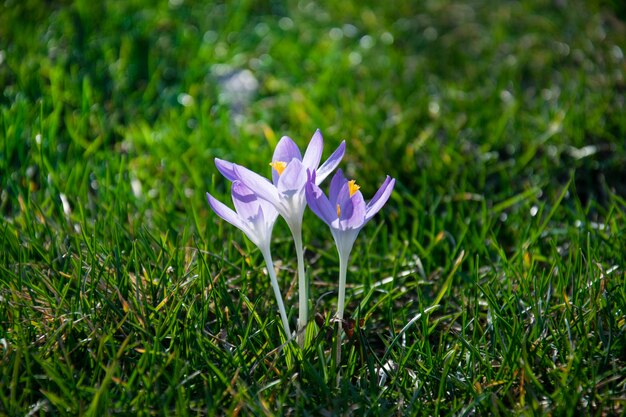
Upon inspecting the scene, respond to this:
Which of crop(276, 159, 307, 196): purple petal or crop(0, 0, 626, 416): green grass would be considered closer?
crop(276, 159, 307, 196): purple petal

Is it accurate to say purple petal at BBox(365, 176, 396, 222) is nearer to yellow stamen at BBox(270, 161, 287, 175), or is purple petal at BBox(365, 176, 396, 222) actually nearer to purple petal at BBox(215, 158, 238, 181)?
yellow stamen at BBox(270, 161, 287, 175)

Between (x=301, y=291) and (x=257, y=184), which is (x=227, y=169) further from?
(x=301, y=291)

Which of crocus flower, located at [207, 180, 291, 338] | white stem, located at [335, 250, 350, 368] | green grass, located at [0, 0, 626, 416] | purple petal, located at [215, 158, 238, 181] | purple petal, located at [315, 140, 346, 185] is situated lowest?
green grass, located at [0, 0, 626, 416]

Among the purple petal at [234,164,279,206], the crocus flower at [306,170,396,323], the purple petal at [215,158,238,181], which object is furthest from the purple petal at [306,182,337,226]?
the purple petal at [215,158,238,181]

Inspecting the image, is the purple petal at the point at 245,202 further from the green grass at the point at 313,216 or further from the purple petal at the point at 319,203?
the green grass at the point at 313,216

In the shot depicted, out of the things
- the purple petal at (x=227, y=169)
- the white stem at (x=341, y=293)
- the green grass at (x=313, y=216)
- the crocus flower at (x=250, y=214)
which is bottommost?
the green grass at (x=313, y=216)

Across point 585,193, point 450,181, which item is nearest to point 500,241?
point 450,181

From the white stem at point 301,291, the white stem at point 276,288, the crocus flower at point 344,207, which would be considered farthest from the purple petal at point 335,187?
the white stem at point 276,288

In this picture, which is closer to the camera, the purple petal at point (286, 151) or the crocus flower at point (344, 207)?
the crocus flower at point (344, 207)
